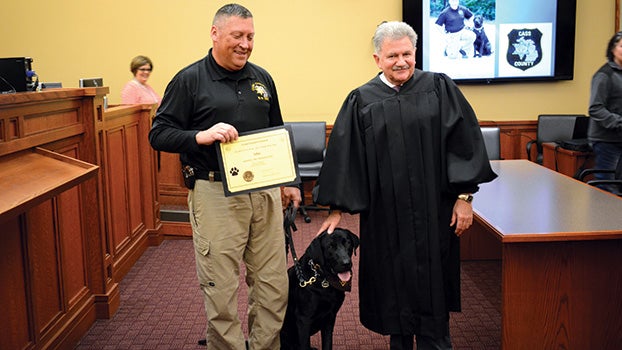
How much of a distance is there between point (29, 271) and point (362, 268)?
1.48 metres

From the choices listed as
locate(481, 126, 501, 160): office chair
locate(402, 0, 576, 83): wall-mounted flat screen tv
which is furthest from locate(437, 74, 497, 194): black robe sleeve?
locate(402, 0, 576, 83): wall-mounted flat screen tv

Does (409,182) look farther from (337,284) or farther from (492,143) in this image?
(492,143)

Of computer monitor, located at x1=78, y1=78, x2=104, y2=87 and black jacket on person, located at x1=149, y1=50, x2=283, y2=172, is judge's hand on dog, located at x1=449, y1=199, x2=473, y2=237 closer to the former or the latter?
black jacket on person, located at x1=149, y1=50, x2=283, y2=172

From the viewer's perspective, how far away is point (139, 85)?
660 cm

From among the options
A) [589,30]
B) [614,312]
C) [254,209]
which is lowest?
[614,312]

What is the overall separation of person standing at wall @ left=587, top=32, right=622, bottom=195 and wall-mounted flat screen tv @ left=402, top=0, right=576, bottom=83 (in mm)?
2365

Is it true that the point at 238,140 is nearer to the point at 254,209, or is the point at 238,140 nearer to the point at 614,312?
the point at 254,209

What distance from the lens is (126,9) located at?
7055 mm

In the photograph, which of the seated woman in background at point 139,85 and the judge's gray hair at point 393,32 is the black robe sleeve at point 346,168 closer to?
the judge's gray hair at point 393,32

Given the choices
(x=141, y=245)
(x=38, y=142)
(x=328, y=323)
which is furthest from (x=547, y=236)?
(x=141, y=245)

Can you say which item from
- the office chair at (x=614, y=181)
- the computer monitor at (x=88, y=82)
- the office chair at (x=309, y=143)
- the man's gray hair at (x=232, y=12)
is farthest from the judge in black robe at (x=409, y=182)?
the office chair at (x=309, y=143)

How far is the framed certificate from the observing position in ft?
8.61

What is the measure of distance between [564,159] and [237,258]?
4.59 metres

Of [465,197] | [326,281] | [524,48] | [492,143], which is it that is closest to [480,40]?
[524,48]
